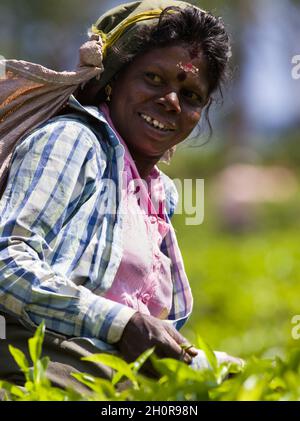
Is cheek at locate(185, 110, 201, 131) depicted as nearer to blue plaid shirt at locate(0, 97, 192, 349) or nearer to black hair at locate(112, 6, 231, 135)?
black hair at locate(112, 6, 231, 135)

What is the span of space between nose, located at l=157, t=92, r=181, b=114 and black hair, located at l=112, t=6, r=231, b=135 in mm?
168

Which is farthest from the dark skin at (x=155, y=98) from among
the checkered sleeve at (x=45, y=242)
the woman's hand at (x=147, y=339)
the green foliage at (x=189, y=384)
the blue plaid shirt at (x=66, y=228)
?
the green foliage at (x=189, y=384)

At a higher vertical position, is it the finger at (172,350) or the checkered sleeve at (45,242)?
the checkered sleeve at (45,242)

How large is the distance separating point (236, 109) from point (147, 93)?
57.1ft

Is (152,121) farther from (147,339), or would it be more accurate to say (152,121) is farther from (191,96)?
(147,339)

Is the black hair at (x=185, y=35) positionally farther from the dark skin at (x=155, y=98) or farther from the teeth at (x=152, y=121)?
the teeth at (x=152, y=121)

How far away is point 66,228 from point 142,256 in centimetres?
29

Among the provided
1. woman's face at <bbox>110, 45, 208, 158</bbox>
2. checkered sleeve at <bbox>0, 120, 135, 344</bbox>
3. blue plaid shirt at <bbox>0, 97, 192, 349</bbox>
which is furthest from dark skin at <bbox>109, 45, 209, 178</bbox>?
checkered sleeve at <bbox>0, 120, 135, 344</bbox>

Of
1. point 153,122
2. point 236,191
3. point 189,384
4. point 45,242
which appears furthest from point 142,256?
point 236,191

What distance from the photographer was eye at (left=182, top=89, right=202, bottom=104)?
3.42 m

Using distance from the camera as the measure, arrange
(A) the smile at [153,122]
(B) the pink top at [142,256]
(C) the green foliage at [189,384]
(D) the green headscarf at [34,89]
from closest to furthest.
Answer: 1. (C) the green foliage at [189,384]
2. (B) the pink top at [142,256]
3. (D) the green headscarf at [34,89]
4. (A) the smile at [153,122]

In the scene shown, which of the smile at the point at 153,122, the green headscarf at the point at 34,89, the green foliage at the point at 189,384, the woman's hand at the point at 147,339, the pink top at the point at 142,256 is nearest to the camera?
the green foliage at the point at 189,384

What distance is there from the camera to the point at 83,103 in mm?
3461

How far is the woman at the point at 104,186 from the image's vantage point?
279 centimetres
